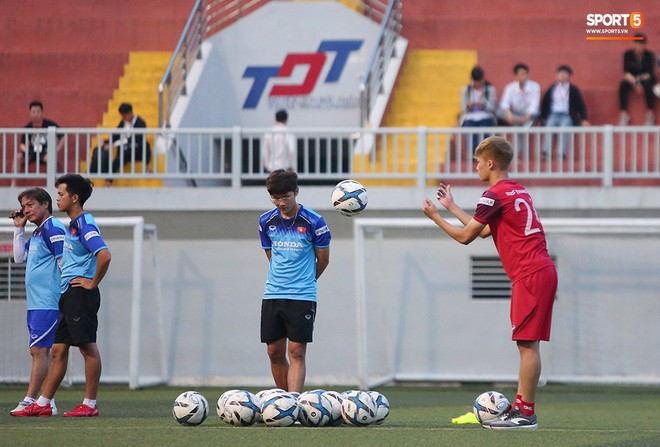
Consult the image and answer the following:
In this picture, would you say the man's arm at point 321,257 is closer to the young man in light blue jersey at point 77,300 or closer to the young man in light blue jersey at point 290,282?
the young man in light blue jersey at point 290,282

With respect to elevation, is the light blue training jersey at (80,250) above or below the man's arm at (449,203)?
below

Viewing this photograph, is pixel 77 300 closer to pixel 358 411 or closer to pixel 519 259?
pixel 358 411

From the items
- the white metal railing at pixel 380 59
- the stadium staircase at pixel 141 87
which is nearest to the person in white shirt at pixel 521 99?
the white metal railing at pixel 380 59

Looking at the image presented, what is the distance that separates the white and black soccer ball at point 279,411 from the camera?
7887 mm

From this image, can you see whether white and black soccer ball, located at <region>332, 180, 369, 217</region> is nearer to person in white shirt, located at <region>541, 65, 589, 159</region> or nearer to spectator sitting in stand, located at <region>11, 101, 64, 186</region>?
spectator sitting in stand, located at <region>11, 101, 64, 186</region>

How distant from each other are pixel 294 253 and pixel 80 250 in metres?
1.71

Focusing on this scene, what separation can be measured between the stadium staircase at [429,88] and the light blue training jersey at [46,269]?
10110mm

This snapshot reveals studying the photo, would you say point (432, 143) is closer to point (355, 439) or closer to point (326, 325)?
point (326, 325)

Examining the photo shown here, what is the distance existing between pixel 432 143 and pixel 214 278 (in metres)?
4.21

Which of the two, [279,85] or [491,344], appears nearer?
[491,344]

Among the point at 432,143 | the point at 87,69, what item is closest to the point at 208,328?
the point at 432,143

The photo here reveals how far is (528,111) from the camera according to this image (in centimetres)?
1794

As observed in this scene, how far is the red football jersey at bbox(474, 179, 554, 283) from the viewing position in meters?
7.92

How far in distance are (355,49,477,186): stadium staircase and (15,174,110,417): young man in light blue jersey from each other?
10.3 meters
